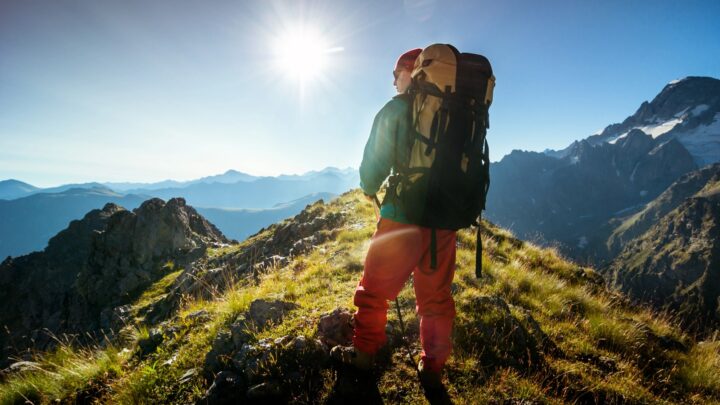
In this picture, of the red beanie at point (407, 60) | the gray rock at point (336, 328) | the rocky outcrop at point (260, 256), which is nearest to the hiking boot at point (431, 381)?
the gray rock at point (336, 328)

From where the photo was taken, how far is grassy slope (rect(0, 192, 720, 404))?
375 cm

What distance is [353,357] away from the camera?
371 cm

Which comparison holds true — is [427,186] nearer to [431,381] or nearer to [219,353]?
[431,381]

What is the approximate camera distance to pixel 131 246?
28922 millimetres

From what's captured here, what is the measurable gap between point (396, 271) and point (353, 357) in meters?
1.20

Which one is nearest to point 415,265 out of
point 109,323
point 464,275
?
point 464,275

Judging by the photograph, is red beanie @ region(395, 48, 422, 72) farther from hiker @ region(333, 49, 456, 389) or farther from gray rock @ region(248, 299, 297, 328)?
gray rock @ region(248, 299, 297, 328)

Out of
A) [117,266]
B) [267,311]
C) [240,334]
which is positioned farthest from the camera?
[117,266]

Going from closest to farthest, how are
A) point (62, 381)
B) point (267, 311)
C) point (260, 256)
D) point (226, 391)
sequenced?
1. point (226, 391)
2. point (62, 381)
3. point (267, 311)
4. point (260, 256)

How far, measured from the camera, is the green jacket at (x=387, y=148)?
360 centimetres

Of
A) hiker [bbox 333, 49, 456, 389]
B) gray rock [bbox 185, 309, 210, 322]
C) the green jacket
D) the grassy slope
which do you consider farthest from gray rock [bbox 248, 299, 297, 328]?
the green jacket

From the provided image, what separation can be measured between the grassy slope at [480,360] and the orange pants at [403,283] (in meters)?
0.57

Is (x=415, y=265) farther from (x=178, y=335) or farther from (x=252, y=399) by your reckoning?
(x=178, y=335)

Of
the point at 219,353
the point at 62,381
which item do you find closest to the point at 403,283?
the point at 219,353
